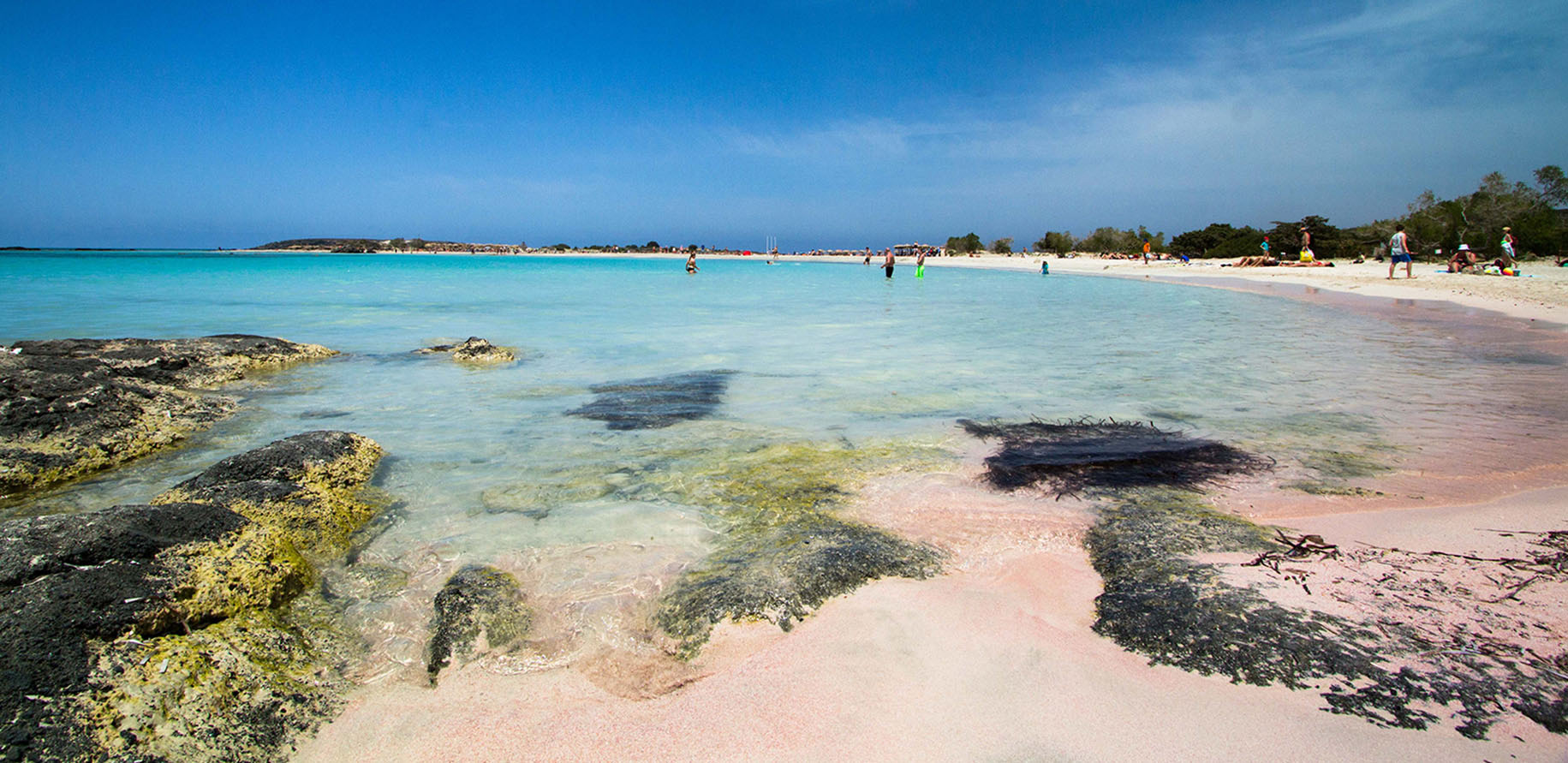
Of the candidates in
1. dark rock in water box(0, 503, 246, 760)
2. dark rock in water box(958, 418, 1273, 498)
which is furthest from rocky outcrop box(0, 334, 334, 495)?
dark rock in water box(958, 418, 1273, 498)

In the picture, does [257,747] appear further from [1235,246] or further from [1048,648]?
[1235,246]

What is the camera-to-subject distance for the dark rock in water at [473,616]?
2.76 metres

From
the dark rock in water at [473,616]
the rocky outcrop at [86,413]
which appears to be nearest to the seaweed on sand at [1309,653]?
the dark rock in water at [473,616]

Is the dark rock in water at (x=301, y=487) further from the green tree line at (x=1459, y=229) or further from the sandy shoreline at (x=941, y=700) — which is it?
the green tree line at (x=1459, y=229)

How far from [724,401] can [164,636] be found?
538cm

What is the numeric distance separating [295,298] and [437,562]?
84.0ft

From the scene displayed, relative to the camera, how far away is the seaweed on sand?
217 centimetres

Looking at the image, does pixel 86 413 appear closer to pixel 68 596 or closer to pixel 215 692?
pixel 68 596

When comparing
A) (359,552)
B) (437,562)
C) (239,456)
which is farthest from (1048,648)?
(239,456)

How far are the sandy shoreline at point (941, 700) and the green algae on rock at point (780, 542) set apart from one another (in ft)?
0.41

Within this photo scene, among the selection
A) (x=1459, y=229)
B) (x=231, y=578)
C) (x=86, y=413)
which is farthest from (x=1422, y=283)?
(x=86, y=413)

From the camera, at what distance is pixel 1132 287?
98.0 ft

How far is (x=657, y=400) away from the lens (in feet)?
24.9

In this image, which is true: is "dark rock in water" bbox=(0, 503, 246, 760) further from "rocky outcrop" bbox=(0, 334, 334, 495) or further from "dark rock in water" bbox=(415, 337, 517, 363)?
"dark rock in water" bbox=(415, 337, 517, 363)
